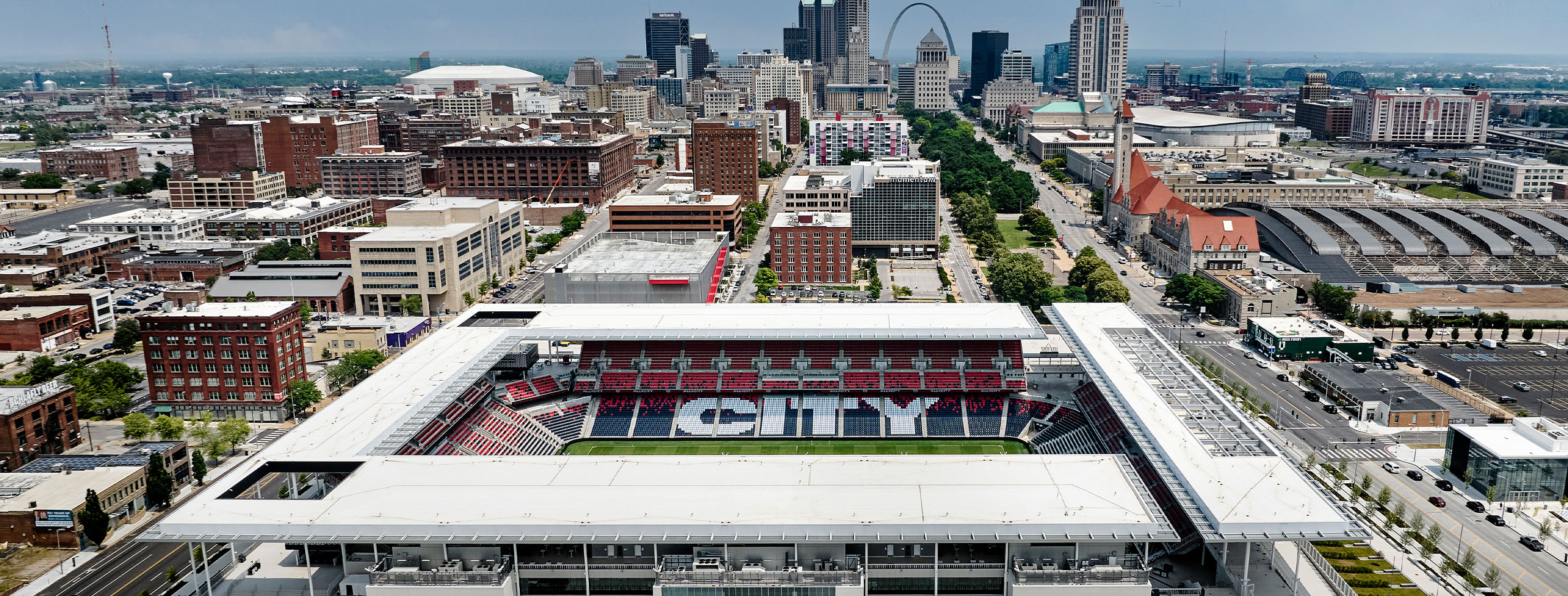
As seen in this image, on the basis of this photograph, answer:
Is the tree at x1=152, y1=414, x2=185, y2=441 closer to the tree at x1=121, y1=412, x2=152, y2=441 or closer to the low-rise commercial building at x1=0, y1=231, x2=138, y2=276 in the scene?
the tree at x1=121, y1=412, x2=152, y2=441

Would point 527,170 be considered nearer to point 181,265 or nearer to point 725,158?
point 725,158

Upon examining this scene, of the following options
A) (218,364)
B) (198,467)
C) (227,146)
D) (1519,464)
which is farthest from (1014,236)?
(227,146)

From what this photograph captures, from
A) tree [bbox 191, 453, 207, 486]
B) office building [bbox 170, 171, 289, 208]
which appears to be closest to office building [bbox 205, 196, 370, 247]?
office building [bbox 170, 171, 289, 208]

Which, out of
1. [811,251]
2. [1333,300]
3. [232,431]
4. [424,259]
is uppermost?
[424,259]

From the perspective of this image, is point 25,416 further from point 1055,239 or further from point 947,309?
point 1055,239

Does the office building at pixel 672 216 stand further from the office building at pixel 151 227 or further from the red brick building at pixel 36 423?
the red brick building at pixel 36 423

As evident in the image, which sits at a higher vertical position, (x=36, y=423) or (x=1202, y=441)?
(x=1202, y=441)

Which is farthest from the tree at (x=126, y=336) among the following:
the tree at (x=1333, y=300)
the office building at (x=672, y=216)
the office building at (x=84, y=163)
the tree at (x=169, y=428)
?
the office building at (x=84, y=163)
